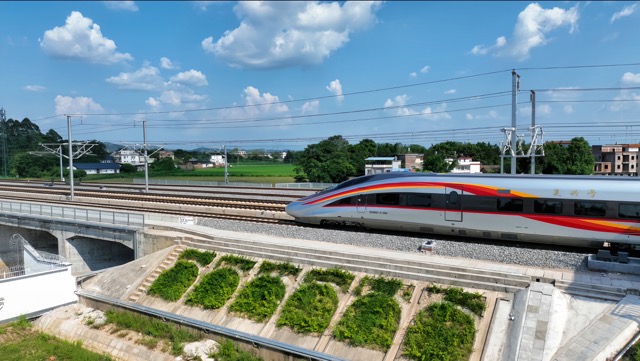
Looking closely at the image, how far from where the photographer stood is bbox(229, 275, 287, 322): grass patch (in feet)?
51.5

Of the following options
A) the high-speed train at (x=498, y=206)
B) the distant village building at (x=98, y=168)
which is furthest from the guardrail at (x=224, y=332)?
the distant village building at (x=98, y=168)

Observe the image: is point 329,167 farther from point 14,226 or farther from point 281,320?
point 281,320

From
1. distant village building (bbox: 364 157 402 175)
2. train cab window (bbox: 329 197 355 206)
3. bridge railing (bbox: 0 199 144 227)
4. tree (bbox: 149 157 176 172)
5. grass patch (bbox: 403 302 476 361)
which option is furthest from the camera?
tree (bbox: 149 157 176 172)

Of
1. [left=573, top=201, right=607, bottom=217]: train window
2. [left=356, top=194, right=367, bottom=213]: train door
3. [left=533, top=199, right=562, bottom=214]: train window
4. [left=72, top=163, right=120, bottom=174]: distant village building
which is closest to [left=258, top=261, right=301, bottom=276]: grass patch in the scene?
[left=356, top=194, right=367, bottom=213]: train door

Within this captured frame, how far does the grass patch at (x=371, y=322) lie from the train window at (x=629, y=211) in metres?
8.92

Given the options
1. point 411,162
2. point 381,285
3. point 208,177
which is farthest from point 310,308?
point 208,177

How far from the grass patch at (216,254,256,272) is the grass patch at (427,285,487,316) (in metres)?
7.75

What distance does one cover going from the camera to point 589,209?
1609 centimetres

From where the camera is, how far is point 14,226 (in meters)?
31.5

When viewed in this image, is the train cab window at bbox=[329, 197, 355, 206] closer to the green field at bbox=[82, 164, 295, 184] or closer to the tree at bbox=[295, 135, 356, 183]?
the tree at bbox=[295, 135, 356, 183]

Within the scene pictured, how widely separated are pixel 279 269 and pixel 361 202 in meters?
5.58

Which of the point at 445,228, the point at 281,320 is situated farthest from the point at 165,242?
the point at 445,228

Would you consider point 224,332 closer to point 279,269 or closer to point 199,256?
point 279,269

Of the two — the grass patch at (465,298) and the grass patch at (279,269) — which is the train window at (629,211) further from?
the grass patch at (279,269)
